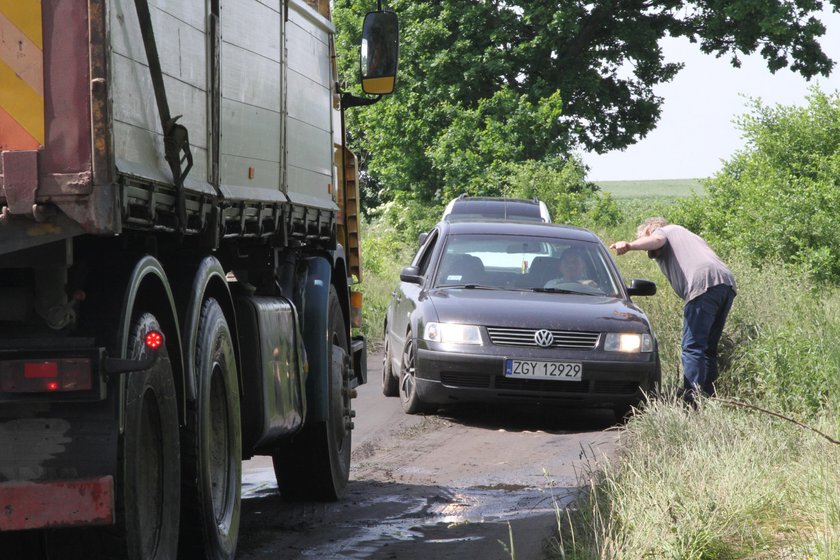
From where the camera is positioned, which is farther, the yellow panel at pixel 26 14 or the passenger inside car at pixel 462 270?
the passenger inside car at pixel 462 270

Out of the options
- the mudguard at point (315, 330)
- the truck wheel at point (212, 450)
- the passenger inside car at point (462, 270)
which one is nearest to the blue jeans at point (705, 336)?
the passenger inside car at point (462, 270)

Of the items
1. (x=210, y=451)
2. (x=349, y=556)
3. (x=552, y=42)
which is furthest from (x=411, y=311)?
(x=552, y=42)

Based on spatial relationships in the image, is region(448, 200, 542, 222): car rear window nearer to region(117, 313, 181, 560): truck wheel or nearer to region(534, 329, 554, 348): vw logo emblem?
region(534, 329, 554, 348): vw logo emblem

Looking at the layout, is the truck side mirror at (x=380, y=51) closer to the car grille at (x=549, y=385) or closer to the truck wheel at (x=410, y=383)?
the car grille at (x=549, y=385)

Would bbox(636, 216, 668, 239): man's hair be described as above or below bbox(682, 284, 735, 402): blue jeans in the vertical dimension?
above

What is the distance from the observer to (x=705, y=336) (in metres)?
11.5

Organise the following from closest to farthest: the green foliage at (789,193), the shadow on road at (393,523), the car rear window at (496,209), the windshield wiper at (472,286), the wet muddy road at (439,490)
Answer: the shadow on road at (393,523) < the wet muddy road at (439,490) < the windshield wiper at (472,286) < the green foliage at (789,193) < the car rear window at (496,209)

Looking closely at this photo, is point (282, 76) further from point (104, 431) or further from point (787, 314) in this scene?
point (787, 314)

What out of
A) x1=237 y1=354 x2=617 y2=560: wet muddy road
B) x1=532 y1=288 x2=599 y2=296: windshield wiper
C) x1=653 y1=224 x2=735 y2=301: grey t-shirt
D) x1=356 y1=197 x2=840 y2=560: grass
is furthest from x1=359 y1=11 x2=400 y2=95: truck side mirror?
x1=532 y1=288 x2=599 y2=296: windshield wiper

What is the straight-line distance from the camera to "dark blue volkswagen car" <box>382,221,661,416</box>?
37.2 feet

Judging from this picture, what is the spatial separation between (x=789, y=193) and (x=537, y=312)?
10.1 metres

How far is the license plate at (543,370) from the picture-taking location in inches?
445

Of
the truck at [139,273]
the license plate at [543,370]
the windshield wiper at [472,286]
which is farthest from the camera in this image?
the windshield wiper at [472,286]

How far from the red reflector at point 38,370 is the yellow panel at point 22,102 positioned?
66 centimetres
